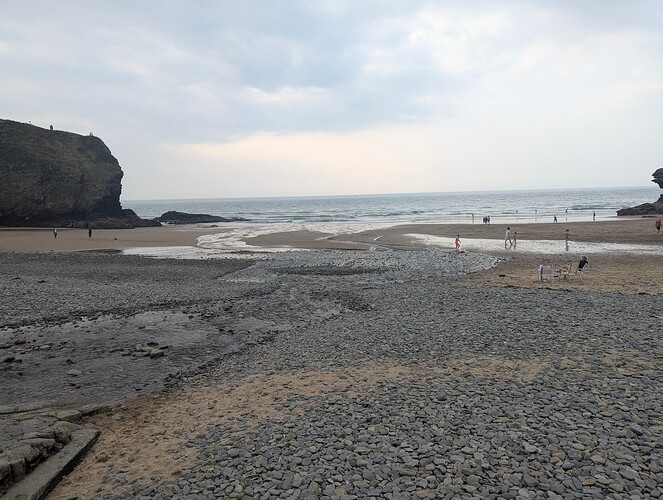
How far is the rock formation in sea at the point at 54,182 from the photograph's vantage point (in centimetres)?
6838

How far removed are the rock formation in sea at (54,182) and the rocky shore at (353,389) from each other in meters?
60.5

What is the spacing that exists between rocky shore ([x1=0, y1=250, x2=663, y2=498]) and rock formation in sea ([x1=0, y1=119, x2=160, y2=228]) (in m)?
60.5

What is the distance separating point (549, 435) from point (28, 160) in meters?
86.9

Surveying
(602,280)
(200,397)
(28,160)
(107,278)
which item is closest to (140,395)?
(200,397)

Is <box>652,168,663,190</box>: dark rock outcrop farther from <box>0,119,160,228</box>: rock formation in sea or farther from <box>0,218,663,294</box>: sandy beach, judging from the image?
<box>0,119,160,228</box>: rock formation in sea

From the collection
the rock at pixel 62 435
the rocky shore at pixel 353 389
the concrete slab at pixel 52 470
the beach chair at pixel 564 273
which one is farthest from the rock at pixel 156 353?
the beach chair at pixel 564 273

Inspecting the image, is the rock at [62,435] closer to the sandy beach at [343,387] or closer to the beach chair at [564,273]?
the sandy beach at [343,387]

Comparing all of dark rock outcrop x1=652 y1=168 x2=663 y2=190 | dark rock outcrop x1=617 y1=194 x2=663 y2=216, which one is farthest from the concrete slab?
dark rock outcrop x1=652 y1=168 x2=663 y2=190

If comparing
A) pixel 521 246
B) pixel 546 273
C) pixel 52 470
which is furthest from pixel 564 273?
pixel 52 470

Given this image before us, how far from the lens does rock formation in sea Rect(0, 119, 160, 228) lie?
6838 cm

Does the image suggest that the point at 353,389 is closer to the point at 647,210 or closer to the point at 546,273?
the point at 546,273

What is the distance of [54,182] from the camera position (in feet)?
236

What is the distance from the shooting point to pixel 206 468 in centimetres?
654

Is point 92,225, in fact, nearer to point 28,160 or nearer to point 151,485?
point 28,160
